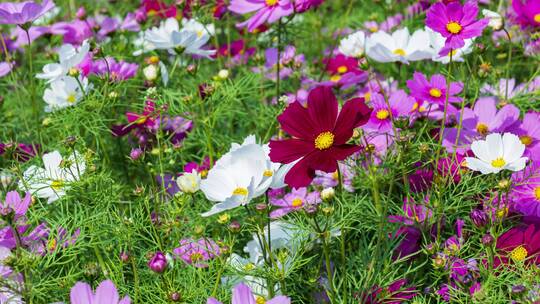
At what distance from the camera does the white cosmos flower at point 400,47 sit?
4.75ft

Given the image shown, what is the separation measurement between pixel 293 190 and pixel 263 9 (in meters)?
0.41

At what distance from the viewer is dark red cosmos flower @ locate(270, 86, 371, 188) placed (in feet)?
3.33

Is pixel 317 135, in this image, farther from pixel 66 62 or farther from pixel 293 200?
pixel 66 62

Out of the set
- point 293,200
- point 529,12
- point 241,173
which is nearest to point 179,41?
point 293,200

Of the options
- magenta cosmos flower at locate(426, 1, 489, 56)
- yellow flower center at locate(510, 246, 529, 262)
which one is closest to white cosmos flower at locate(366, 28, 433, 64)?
magenta cosmos flower at locate(426, 1, 489, 56)

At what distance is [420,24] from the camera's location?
2.00m

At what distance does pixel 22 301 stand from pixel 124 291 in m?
0.16

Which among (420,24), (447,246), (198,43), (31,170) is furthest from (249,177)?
(420,24)

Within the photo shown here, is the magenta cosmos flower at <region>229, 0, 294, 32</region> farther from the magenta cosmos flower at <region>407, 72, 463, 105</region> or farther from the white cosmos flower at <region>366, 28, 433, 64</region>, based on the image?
the magenta cosmos flower at <region>407, 72, 463, 105</region>

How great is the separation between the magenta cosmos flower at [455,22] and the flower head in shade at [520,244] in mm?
310

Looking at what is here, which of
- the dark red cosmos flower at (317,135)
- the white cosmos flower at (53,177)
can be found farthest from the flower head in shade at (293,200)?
the white cosmos flower at (53,177)

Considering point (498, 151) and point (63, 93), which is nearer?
point (498, 151)

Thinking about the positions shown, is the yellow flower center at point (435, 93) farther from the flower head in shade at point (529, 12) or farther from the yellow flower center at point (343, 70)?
the yellow flower center at point (343, 70)

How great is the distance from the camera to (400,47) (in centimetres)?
158
